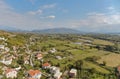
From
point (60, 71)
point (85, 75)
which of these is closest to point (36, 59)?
point (60, 71)

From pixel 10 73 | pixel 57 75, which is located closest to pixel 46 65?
pixel 57 75

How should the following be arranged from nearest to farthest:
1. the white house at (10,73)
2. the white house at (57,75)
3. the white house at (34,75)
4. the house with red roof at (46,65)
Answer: the white house at (10,73)
the white house at (34,75)
the white house at (57,75)
the house with red roof at (46,65)

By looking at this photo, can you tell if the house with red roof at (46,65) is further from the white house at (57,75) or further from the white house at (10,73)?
the white house at (10,73)

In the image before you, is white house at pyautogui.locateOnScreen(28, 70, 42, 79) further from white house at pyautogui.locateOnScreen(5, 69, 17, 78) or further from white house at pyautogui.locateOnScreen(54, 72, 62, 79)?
white house at pyautogui.locateOnScreen(54, 72, 62, 79)

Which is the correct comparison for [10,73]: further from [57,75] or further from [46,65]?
[46,65]

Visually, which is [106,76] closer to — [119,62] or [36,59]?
[119,62]

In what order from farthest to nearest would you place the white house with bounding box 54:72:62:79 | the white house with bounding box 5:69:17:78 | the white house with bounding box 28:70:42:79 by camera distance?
1. the white house with bounding box 54:72:62:79
2. the white house with bounding box 28:70:42:79
3. the white house with bounding box 5:69:17:78

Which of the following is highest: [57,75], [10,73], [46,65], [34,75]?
[10,73]

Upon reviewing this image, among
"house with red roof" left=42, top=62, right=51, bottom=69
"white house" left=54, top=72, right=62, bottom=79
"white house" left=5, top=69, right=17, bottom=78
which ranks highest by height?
"white house" left=5, top=69, right=17, bottom=78

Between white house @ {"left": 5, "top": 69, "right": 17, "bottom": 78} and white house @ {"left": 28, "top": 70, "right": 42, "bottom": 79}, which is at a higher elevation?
white house @ {"left": 5, "top": 69, "right": 17, "bottom": 78}

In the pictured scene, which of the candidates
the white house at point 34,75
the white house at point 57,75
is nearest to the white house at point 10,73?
the white house at point 34,75

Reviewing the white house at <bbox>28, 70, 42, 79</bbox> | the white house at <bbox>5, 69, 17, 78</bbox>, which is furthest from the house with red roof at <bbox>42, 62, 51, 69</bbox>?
the white house at <bbox>5, 69, 17, 78</bbox>
